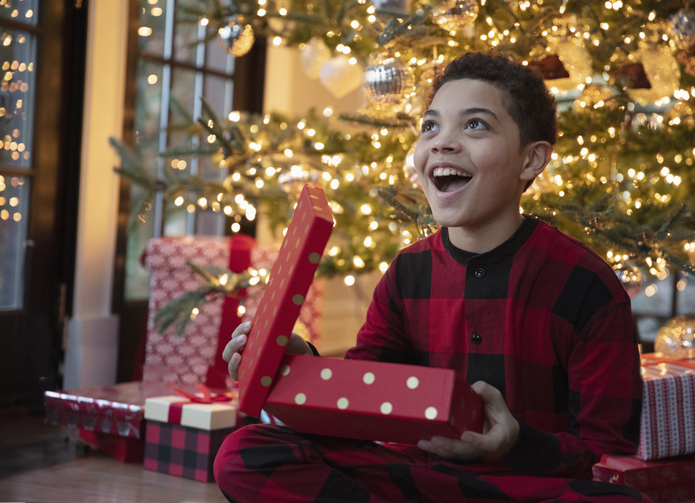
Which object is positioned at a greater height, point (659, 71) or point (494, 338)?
point (659, 71)

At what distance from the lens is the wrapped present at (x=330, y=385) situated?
0.75 metres

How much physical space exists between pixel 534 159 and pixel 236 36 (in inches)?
45.3

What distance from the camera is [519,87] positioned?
1031 millimetres

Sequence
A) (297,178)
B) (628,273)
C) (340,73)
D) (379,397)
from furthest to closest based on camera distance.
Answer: (340,73) → (297,178) → (628,273) → (379,397)

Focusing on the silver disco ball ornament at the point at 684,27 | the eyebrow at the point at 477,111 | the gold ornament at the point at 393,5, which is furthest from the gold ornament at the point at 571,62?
the eyebrow at the point at 477,111

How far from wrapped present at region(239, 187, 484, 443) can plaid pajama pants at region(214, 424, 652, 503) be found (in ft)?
0.38

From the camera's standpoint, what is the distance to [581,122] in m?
1.59

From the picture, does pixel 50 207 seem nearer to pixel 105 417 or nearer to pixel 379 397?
pixel 105 417

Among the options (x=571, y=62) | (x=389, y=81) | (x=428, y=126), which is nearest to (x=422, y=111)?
(x=389, y=81)

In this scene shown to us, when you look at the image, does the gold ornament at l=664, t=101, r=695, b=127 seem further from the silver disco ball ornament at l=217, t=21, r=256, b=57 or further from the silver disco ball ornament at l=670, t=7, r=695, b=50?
the silver disco ball ornament at l=217, t=21, r=256, b=57

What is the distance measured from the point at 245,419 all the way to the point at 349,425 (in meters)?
0.96

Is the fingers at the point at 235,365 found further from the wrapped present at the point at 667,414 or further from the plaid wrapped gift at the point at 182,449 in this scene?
the wrapped present at the point at 667,414

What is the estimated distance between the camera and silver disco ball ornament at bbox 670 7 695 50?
1.56 m

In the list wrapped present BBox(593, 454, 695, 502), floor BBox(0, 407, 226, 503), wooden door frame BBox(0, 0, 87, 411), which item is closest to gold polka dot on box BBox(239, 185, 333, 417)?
floor BBox(0, 407, 226, 503)
